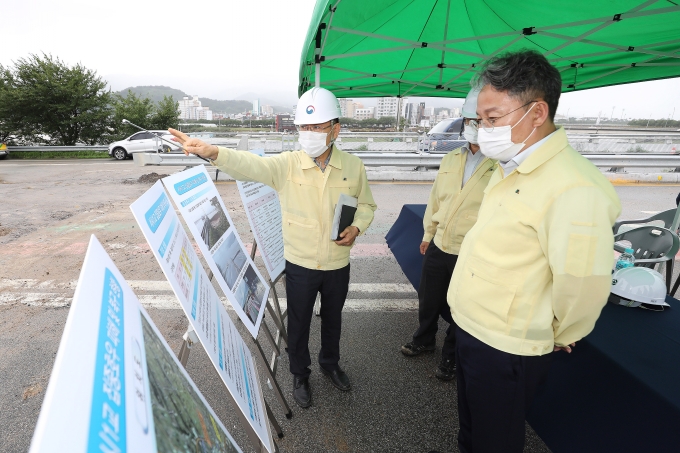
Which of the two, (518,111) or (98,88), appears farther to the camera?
(98,88)

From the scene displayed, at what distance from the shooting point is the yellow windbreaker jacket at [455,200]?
7.42 ft

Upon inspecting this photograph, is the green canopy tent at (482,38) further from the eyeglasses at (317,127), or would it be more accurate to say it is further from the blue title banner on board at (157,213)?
the blue title banner on board at (157,213)

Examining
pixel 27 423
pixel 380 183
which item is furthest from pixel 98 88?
pixel 27 423

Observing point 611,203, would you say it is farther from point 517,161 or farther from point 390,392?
point 390,392

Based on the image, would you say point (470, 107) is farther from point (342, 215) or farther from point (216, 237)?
point (216, 237)

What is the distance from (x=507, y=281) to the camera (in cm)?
131

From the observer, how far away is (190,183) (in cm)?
161

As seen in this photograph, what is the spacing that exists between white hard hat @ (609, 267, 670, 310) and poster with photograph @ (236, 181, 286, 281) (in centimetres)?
212

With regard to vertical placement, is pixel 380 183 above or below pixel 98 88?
below

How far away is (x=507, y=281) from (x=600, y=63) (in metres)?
3.59

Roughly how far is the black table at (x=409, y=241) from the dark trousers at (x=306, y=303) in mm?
1090

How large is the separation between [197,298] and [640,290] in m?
2.23

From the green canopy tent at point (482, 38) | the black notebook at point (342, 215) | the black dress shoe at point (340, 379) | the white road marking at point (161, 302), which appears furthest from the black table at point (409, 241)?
the green canopy tent at point (482, 38)

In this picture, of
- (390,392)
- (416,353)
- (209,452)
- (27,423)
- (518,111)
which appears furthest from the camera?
(416,353)
